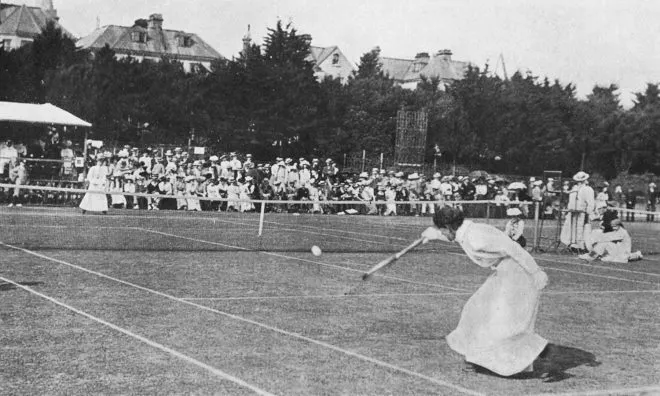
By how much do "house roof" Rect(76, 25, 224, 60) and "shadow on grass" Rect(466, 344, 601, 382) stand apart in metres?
95.6

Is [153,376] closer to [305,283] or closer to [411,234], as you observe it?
[305,283]

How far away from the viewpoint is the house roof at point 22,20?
102m

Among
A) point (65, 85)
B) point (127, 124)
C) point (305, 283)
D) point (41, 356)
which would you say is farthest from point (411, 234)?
point (127, 124)

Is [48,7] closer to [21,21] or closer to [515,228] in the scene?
[21,21]

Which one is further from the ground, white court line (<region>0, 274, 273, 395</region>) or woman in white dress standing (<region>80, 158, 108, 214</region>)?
woman in white dress standing (<region>80, 158, 108, 214</region>)

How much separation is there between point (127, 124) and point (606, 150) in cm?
3871

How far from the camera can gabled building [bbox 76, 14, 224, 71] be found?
107 meters

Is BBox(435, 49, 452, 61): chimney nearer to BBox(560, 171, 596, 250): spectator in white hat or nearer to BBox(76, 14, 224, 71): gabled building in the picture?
BBox(76, 14, 224, 71): gabled building

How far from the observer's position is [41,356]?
881 cm

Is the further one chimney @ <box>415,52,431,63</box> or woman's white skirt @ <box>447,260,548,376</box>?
chimney @ <box>415,52,431,63</box>

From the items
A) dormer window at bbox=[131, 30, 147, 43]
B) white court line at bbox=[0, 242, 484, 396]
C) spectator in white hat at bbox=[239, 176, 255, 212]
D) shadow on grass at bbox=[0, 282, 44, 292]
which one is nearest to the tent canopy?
spectator in white hat at bbox=[239, 176, 255, 212]

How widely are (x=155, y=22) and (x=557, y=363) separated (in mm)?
109193

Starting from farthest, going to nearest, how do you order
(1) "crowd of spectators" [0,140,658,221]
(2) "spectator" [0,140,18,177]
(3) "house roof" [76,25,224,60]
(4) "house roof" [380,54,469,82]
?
(4) "house roof" [380,54,469,82] → (3) "house roof" [76,25,224,60] → (1) "crowd of spectators" [0,140,658,221] → (2) "spectator" [0,140,18,177]

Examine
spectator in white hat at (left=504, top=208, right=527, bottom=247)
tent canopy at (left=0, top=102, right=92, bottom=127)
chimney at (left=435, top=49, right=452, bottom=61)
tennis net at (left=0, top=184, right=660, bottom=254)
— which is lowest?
tennis net at (left=0, top=184, right=660, bottom=254)
